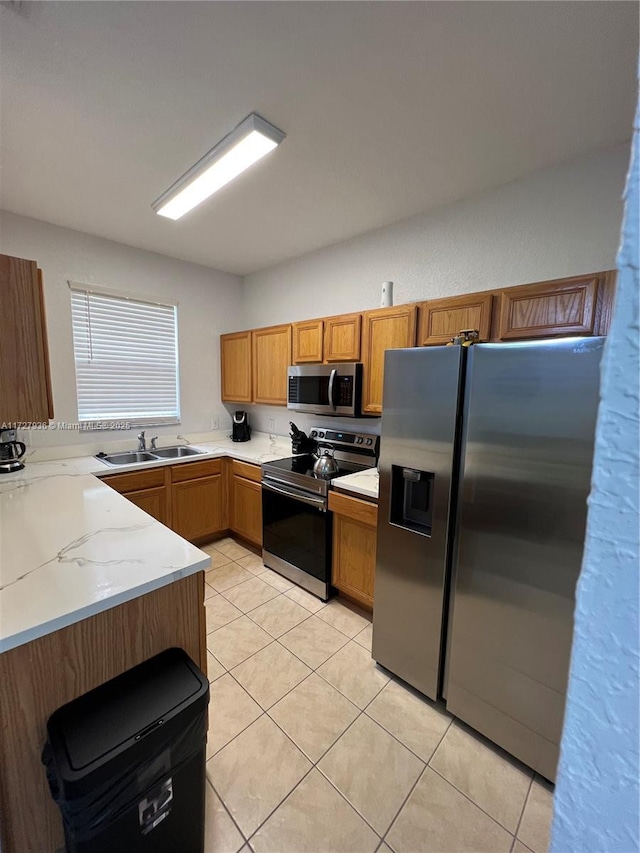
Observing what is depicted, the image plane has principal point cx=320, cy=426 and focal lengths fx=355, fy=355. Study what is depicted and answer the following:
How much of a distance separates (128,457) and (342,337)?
7.08 feet

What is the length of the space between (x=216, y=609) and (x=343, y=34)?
294cm

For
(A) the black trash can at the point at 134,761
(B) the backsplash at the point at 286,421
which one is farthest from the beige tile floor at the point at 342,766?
(B) the backsplash at the point at 286,421

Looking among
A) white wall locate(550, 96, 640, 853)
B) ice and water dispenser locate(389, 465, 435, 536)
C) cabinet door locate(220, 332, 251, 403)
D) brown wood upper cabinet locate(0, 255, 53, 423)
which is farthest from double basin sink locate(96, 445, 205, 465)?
white wall locate(550, 96, 640, 853)

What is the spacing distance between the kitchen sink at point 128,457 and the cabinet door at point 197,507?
39 cm

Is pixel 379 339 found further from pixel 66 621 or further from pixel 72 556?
pixel 66 621

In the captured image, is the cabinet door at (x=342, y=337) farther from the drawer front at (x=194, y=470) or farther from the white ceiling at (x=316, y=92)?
the drawer front at (x=194, y=470)

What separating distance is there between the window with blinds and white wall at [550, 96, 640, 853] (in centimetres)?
349

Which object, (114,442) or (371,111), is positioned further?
(114,442)

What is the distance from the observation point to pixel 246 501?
10.2 feet

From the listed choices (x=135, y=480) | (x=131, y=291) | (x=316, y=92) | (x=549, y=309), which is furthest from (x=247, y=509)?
(x=316, y=92)

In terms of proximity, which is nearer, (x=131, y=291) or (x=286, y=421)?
(x=131, y=291)

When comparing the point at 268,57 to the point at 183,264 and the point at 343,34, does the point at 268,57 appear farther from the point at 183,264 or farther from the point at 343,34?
the point at 183,264

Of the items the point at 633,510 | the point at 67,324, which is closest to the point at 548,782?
Result: the point at 633,510

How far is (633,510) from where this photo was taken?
0.31 meters
